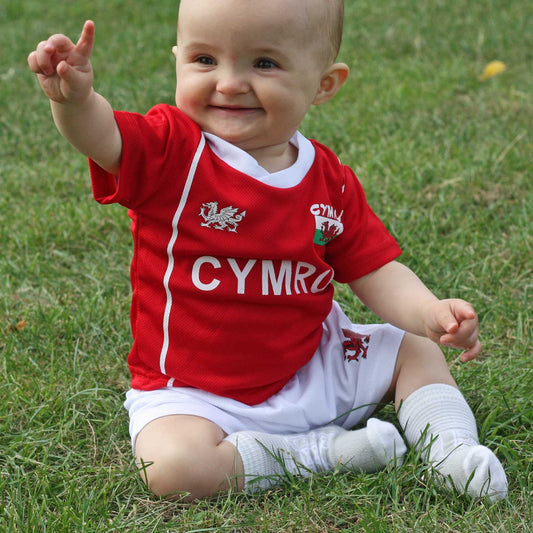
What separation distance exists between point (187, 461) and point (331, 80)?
3.04 ft

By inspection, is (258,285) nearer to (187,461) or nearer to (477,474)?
(187,461)

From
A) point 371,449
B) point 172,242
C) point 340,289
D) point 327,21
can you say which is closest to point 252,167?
point 172,242

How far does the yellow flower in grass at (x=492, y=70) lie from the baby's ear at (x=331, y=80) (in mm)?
2450

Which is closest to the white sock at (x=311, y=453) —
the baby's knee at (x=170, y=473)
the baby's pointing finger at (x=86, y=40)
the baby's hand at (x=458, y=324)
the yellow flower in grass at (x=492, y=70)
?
the baby's knee at (x=170, y=473)

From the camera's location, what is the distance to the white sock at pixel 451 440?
1.65 metres

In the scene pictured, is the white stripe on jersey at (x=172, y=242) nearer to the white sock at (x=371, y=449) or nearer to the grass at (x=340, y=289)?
the grass at (x=340, y=289)

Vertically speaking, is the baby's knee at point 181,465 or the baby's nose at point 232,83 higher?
the baby's nose at point 232,83

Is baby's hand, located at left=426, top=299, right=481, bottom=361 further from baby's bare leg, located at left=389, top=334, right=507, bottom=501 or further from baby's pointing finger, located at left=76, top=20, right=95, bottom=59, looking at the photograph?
baby's pointing finger, located at left=76, top=20, right=95, bottom=59

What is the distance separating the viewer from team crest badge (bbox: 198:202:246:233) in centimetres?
174

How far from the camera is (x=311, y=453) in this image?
1.81m

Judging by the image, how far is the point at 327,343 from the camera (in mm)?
2047

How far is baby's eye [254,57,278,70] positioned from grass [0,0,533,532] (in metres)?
0.89

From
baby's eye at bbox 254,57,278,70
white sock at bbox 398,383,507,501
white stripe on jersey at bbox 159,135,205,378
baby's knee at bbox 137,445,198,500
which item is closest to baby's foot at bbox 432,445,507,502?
white sock at bbox 398,383,507,501

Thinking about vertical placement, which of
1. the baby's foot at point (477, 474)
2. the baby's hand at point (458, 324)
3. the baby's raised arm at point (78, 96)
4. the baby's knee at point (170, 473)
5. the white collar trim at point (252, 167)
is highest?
the baby's raised arm at point (78, 96)
